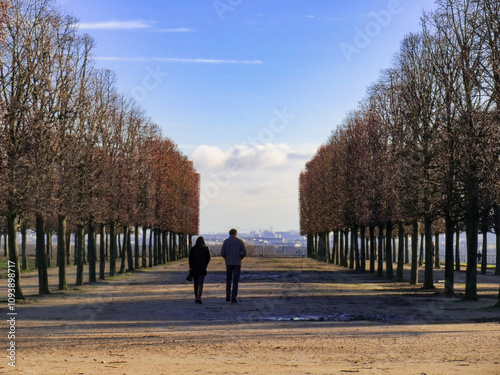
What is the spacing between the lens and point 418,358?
41.0 ft

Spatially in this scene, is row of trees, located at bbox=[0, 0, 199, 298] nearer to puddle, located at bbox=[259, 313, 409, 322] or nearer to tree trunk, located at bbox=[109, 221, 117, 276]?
tree trunk, located at bbox=[109, 221, 117, 276]

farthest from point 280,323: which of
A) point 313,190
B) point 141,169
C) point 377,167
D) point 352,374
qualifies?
point 313,190

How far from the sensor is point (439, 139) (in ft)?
94.2

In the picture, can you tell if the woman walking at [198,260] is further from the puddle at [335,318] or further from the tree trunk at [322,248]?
the tree trunk at [322,248]

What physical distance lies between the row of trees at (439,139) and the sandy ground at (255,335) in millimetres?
4037

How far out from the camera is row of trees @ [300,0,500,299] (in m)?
23.5

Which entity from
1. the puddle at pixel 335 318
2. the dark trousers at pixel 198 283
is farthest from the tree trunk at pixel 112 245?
the puddle at pixel 335 318

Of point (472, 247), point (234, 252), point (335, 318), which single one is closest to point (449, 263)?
point (472, 247)

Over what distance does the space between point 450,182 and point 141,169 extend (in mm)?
28587

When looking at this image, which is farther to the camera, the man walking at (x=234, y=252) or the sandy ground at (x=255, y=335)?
the man walking at (x=234, y=252)

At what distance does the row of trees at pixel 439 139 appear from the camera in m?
23.5

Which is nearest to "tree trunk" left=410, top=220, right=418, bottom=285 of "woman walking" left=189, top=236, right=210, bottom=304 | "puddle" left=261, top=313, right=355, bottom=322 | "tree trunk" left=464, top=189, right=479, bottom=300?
"tree trunk" left=464, top=189, right=479, bottom=300

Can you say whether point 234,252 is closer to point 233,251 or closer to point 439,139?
A: point 233,251

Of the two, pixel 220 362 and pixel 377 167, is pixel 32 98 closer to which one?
pixel 220 362
